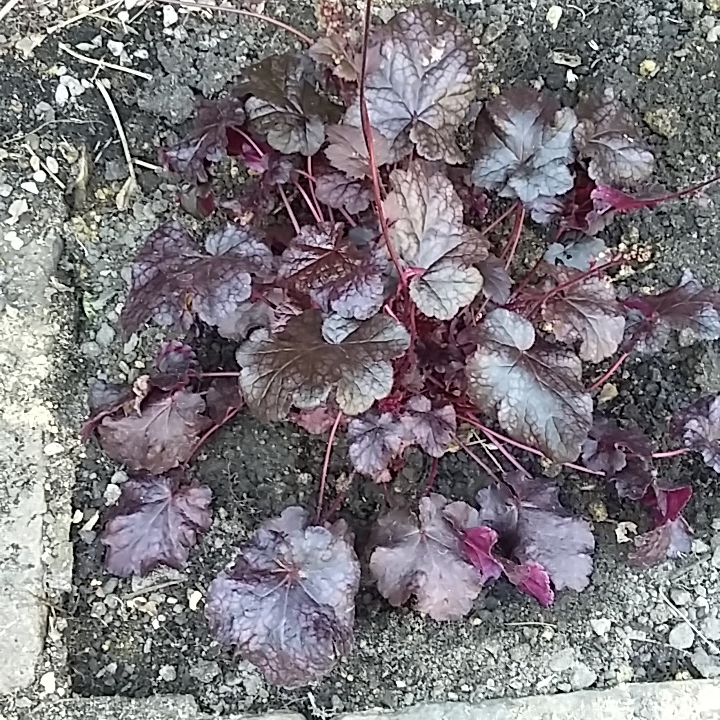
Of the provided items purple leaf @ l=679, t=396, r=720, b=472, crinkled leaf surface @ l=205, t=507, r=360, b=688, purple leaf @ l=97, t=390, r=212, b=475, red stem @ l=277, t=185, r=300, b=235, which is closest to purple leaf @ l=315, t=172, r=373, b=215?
red stem @ l=277, t=185, r=300, b=235

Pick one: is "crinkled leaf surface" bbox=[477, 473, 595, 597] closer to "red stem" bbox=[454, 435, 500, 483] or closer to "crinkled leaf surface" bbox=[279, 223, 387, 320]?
"red stem" bbox=[454, 435, 500, 483]

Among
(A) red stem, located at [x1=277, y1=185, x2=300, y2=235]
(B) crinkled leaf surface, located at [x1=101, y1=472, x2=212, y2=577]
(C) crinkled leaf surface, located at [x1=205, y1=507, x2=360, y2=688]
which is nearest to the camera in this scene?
(C) crinkled leaf surface, located at [x1=205, y1=507, x2=360, y2=688]

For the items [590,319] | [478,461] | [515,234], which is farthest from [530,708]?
[515,234]

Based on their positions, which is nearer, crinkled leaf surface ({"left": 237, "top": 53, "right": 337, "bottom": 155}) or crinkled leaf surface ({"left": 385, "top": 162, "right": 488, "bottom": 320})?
crinkled leaf surface ({"left": 385, "top": 162, "right": 488, "bottom": 320})

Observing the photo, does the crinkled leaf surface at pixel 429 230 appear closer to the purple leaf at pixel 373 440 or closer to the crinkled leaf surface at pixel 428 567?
the purple leaf at pixel 373 440

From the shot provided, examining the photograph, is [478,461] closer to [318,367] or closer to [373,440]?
[373,440]
